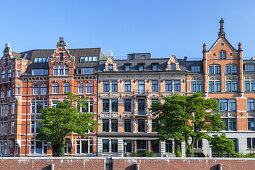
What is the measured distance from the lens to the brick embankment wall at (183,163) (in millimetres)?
43281

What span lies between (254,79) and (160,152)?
1826 centimetres

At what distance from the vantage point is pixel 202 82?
59.3 metres

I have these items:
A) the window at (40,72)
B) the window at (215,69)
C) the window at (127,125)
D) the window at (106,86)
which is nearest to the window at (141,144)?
the window at (127,125)

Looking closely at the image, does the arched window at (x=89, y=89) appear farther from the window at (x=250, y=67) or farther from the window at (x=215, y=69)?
the window at (x=250, y=67)

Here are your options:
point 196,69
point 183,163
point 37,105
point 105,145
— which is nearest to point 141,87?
point 196,69

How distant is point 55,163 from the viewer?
4325cm

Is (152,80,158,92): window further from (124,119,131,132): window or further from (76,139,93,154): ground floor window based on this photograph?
(76,139,93,154): ground floor window

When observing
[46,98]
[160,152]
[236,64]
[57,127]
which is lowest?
[160,152]

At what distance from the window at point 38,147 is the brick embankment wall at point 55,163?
655 inches

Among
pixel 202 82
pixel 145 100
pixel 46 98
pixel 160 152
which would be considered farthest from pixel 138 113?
pixel 46 98

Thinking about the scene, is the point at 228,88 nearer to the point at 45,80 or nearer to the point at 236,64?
the point at 236,64

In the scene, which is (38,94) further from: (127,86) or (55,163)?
(55,163)

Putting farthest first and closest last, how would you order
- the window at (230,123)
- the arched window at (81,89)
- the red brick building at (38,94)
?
1. the arched window at (81,89)
2. the red brick building at (38,94)
3. the window at (230,123)

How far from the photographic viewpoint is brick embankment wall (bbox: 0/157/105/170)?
43.2 meters
